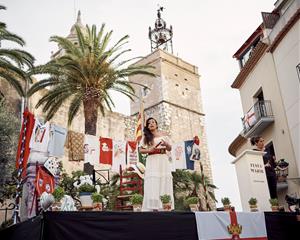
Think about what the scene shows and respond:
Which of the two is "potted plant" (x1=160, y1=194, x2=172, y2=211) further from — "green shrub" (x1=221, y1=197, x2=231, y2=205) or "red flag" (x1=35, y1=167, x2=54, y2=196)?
"red flag" (x1=35, y1=167, x2=54, y2=196)

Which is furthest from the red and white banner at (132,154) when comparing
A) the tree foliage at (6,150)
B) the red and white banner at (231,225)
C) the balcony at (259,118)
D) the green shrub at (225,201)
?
the red and white banner at (231,225)

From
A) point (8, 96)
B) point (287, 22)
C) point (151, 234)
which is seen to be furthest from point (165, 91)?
point (151, 234)

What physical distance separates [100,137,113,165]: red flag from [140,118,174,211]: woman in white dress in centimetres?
823

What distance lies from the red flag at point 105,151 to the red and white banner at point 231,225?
9.72 meters

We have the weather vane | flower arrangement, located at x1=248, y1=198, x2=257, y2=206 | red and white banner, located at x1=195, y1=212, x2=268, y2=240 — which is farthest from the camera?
the weather vane

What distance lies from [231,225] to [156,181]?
1.58m

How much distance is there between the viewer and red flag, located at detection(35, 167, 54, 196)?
8115 mm

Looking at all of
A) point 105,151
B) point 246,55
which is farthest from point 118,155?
point 246,55

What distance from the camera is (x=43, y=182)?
8328mm

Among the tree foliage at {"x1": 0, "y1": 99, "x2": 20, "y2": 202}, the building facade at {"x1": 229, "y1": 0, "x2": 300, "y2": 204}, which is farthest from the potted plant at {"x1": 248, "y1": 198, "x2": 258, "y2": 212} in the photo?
the tree foliage at {"x1": 0, "y1": 99, "x2": 20, "y2": 202}

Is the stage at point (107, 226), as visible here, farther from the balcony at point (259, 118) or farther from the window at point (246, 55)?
the window at point (246, 55)

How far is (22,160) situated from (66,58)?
9883 mm

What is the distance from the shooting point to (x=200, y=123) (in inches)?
1380

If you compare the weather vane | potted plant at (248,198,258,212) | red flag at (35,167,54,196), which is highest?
the weather vane
